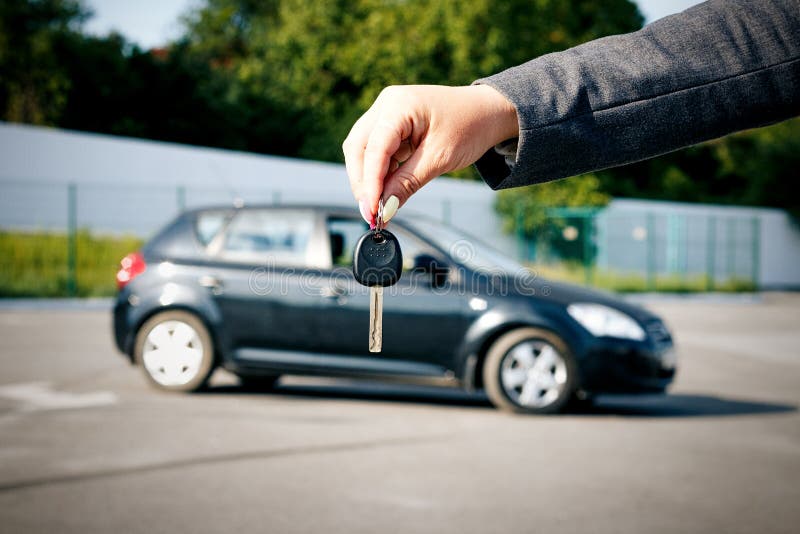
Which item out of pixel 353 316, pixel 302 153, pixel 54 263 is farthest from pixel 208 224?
pixel 302 153

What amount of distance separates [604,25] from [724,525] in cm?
3520

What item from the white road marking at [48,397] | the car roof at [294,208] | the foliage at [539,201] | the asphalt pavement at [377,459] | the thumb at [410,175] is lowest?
the asphalt pavement at [377,459]

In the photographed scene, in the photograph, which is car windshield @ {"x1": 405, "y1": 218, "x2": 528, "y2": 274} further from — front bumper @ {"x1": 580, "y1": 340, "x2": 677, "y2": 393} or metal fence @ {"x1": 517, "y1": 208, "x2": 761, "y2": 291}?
metal fence @ {"x1": 517, "y1": 208, "x2": 761, "y2": 291}

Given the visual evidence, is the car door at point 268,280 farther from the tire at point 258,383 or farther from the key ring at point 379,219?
the key ring at point 379,219

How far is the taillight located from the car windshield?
7.82ft

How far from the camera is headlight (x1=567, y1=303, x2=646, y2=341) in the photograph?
7.19 m

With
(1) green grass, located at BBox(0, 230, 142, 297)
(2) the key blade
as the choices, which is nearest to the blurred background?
(1) green grass, located at BBox(0, 230, 142, 297)

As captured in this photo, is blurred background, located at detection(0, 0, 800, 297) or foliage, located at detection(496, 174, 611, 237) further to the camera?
foliage, located at detection(496, 174, 611, 237)

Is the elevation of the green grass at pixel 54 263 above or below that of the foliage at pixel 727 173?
below

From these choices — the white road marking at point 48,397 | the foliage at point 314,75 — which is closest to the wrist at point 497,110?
the white road marking at point 48,397

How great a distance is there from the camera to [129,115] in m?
36.0

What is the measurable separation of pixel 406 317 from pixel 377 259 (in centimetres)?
600

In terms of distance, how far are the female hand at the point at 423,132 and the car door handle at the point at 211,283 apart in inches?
261

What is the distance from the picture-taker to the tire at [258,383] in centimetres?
834
